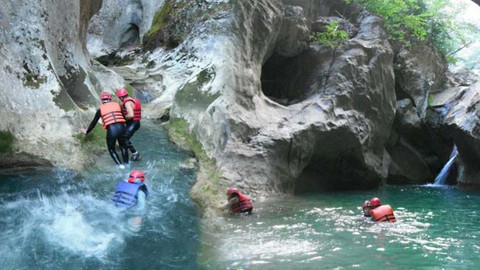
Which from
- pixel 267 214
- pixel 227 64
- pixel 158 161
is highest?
pixel 227 64

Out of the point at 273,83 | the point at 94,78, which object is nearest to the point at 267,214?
the point at 94,78

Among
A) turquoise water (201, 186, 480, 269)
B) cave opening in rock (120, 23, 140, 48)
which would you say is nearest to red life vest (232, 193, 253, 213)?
turquoise water (201, 186, 480, 269)

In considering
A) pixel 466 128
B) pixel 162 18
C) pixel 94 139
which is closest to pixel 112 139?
pixel 94 139

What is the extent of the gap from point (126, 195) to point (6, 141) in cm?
337

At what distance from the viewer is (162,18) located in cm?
1945

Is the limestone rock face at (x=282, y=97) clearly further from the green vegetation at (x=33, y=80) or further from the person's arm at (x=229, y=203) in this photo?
the green vegetation at (x=33, y=80)

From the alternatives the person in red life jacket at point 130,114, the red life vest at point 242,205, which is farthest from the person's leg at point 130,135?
the red life vest at point 242,205

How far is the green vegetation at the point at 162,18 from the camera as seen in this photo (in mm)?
18859

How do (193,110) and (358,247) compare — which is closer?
(358,247)

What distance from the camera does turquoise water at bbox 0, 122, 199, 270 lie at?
6629 millimetres

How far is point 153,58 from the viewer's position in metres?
18.5

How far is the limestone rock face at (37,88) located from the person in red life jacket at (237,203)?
11.7 ft

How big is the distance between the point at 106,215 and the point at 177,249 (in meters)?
1.70

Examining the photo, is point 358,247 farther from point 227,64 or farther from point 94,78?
point 94,78
